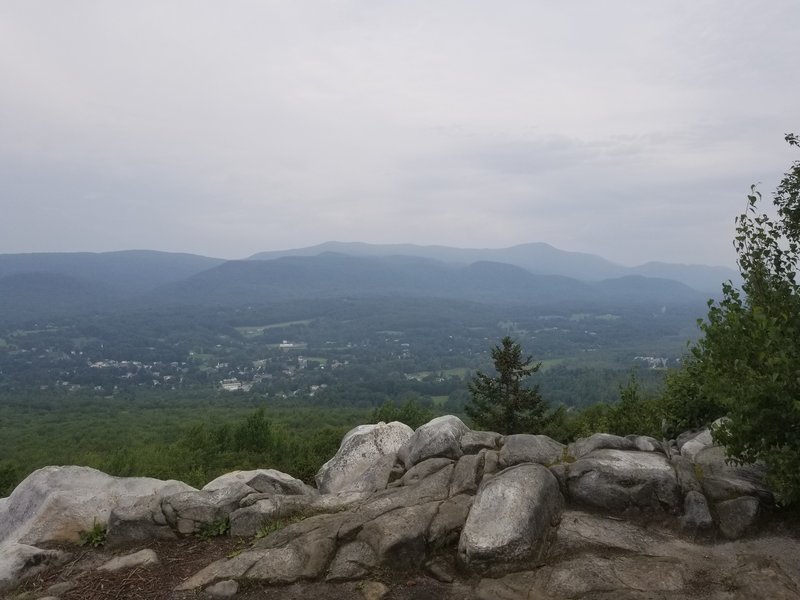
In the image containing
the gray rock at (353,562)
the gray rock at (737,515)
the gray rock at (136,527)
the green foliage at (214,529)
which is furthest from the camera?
the gray rock at (136,527)

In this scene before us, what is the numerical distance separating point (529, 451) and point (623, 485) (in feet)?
9.85

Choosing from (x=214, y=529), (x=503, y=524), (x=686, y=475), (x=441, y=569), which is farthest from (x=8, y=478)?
(x=686, y=475)

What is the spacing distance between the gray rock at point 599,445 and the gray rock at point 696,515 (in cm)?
289

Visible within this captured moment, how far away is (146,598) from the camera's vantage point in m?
11.9

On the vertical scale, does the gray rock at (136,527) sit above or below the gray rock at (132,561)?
above

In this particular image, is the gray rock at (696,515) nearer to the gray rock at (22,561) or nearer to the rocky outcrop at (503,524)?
the rocky outcrop at (503,524)

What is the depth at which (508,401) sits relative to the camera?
35.0 meters

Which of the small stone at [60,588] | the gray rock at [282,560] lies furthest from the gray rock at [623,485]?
the small stone at [60,588]

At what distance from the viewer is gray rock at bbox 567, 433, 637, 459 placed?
15.6m

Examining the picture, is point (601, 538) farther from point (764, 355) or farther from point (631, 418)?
point (631, 418)

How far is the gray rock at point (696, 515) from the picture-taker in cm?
1241

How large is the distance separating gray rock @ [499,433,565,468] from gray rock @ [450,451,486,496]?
66 cm

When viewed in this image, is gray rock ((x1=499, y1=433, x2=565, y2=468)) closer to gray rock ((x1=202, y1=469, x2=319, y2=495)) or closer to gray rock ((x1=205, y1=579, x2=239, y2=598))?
gray rock ((x1=202, y1=469, x2=319, y2=495))

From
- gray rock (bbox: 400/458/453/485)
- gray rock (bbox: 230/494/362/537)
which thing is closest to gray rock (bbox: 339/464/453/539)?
gray rock (bbox: 400/458/453/485)
